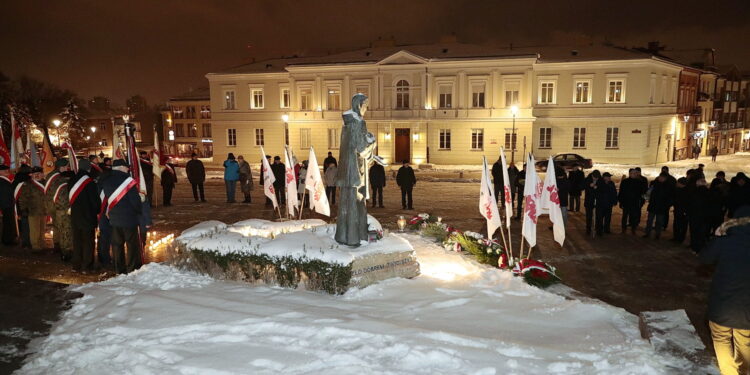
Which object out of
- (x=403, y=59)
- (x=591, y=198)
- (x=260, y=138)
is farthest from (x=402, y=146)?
(x=591, y=198)

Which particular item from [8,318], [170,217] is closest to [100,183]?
[8,318]

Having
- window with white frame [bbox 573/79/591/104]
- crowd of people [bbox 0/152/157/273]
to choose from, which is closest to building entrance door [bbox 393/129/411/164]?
window with white frame [bbox 573/79/591/104]

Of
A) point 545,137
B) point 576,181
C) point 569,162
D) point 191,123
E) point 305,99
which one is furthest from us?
point 191,123

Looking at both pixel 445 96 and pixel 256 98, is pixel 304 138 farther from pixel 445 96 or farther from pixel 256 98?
pixel 445 96

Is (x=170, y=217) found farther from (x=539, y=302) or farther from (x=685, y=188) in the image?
(x=685, y=188)

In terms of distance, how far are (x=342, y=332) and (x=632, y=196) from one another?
10.4 meters

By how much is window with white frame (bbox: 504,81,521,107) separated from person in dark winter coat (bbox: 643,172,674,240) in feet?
79.1

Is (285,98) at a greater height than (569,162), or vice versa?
(285,98)

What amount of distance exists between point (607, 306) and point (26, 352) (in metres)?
7.51

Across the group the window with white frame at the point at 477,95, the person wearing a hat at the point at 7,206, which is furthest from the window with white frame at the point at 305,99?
the person wearing a hat at the point at 7,206

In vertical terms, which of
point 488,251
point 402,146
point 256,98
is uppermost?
point 256,98

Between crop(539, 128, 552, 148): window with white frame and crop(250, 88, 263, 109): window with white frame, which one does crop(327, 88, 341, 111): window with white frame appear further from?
crop(539, 128, 552, 148): window with white frame

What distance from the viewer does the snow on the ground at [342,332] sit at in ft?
17.4

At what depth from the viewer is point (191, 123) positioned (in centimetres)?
6003
